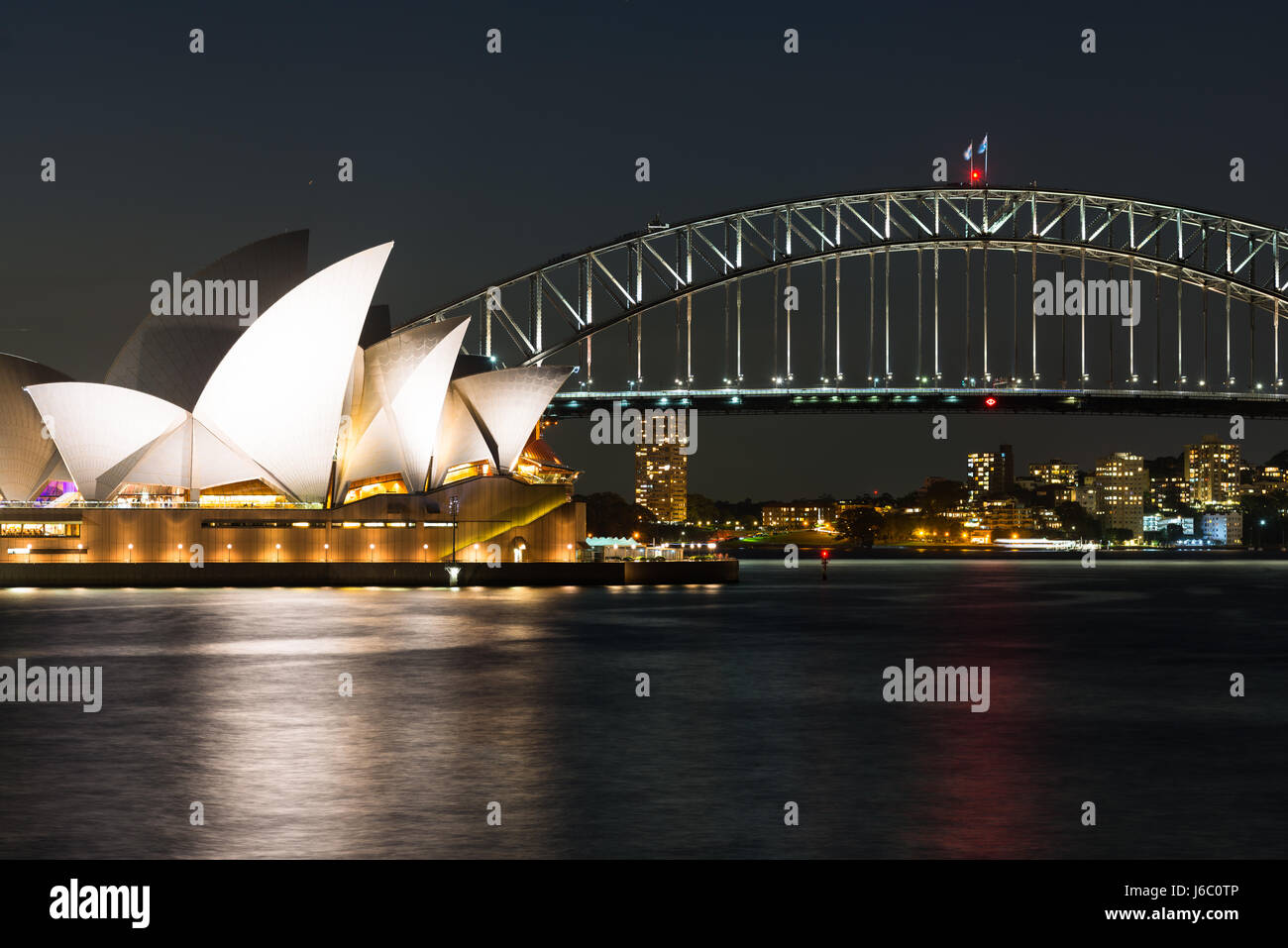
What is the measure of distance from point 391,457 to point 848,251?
32.7 m

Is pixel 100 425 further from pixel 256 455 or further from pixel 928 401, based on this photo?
pixel 928 401

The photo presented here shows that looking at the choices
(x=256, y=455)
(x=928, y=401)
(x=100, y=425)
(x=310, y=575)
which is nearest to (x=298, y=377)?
(x=256, y=455)

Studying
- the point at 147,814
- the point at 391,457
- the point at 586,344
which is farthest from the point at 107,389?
the point at 147,814

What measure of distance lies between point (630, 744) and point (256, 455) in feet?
151

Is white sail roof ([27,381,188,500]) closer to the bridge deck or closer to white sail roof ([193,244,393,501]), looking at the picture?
white sail roof ([193,244,393,501])

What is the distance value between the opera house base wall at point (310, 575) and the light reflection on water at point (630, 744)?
881 inches

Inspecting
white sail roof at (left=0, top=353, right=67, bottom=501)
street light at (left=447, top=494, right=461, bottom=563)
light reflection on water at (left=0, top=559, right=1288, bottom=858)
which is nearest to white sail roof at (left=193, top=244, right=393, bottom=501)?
street light at (left=447, top=494, right=461, bottom=563)

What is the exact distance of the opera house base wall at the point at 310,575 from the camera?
58906 millimetres

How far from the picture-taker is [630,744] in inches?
676

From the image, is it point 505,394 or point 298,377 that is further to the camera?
point 505,394

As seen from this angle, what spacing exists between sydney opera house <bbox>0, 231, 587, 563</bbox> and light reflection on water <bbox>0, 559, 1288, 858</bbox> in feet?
76.8

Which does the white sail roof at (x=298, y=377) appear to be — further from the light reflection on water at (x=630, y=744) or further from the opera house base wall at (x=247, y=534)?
the light reflection on water at (x=630, y=744)

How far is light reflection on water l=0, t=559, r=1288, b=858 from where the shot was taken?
11.9m
